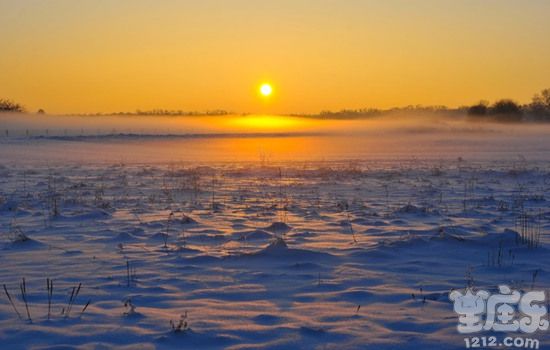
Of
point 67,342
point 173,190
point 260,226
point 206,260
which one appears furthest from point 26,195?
point 67,342

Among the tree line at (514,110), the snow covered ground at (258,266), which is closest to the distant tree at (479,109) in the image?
the tree line at (514,110)

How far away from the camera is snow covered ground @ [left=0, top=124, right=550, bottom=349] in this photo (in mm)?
5172

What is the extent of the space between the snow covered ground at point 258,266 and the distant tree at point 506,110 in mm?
125052

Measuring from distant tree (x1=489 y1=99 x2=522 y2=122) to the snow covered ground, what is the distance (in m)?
125

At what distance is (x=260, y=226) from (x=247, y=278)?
348 cm

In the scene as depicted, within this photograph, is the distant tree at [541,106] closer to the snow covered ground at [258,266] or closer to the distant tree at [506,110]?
the distant tree at [506,110]

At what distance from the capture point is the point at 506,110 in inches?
5226

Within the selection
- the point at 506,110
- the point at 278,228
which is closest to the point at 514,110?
the point at 506,110

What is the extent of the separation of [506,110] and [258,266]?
446 feet

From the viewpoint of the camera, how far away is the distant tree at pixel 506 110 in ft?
431

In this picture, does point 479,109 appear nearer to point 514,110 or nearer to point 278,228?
point 514,110

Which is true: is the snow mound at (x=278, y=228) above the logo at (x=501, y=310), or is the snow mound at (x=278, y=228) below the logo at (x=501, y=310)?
above

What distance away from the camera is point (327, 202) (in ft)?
44.8

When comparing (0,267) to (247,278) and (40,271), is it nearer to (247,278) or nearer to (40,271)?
(40,271)
